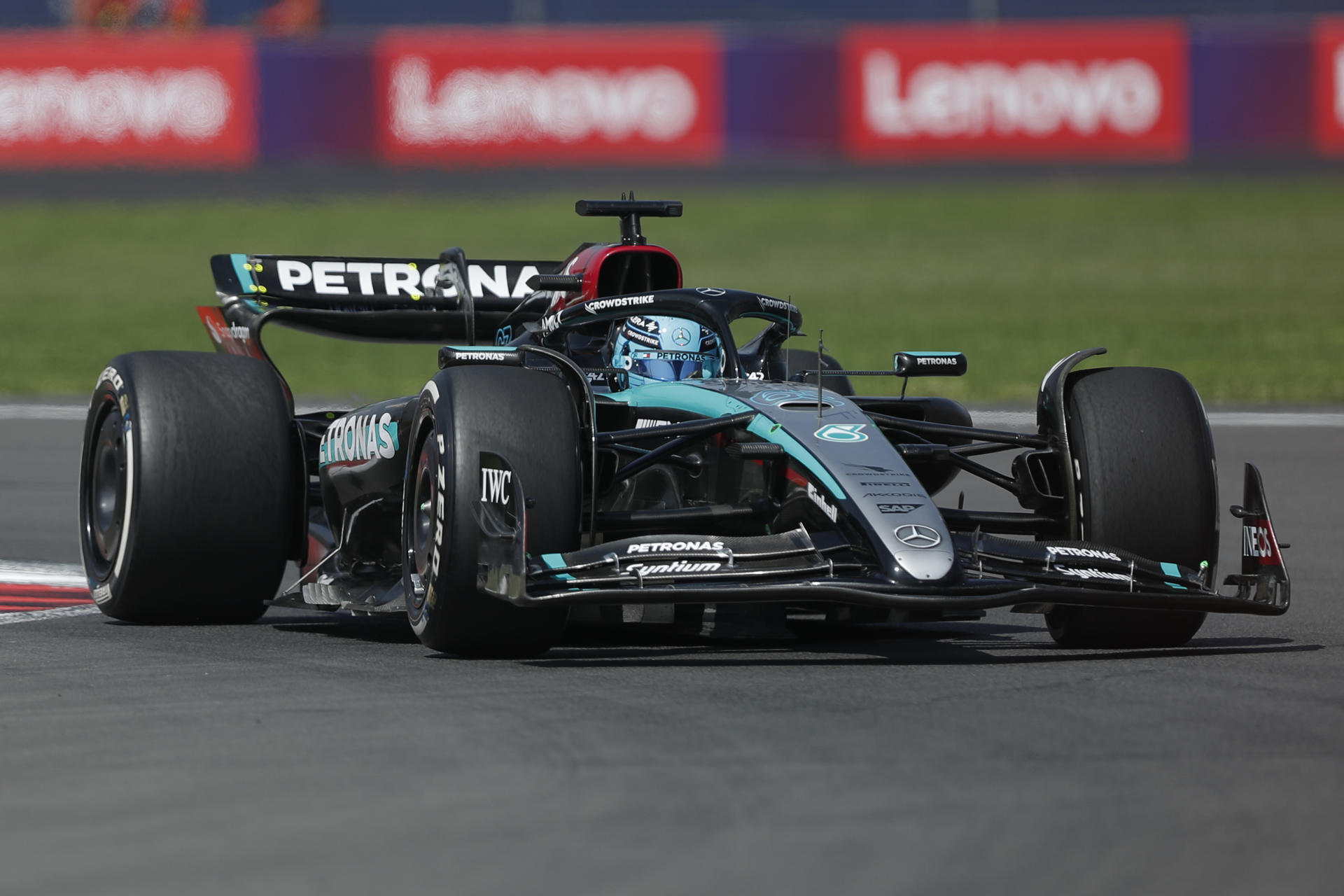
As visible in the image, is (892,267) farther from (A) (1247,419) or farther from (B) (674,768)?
(B) (674,768)

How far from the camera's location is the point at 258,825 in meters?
4.43

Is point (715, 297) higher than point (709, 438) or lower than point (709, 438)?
higher

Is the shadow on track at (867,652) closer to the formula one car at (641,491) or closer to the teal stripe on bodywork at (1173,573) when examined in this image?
the formula one car at (641,491)

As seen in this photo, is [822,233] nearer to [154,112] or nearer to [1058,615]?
[154,112]

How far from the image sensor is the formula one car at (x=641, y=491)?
6309 mm

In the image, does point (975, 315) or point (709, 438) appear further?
point (975, 315)

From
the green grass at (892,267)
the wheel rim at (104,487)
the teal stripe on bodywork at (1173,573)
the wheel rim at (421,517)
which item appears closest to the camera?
the teal stripe on bodywork at (1173,573)

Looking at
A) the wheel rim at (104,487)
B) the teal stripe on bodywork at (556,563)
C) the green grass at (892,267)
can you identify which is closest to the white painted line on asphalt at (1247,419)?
the green grass at (892,267)

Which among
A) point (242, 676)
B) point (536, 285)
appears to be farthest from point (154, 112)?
point (242, 676)

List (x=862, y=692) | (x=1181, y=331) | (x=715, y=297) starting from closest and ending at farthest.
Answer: (x=862, y=692) → (x=715, y=297) → (x=1181, y=331)

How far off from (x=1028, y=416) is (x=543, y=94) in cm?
1415

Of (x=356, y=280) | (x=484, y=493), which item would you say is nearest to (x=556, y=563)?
(x=484, y=493)

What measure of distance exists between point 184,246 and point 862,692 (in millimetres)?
23477

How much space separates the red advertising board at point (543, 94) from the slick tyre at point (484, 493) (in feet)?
71.1
